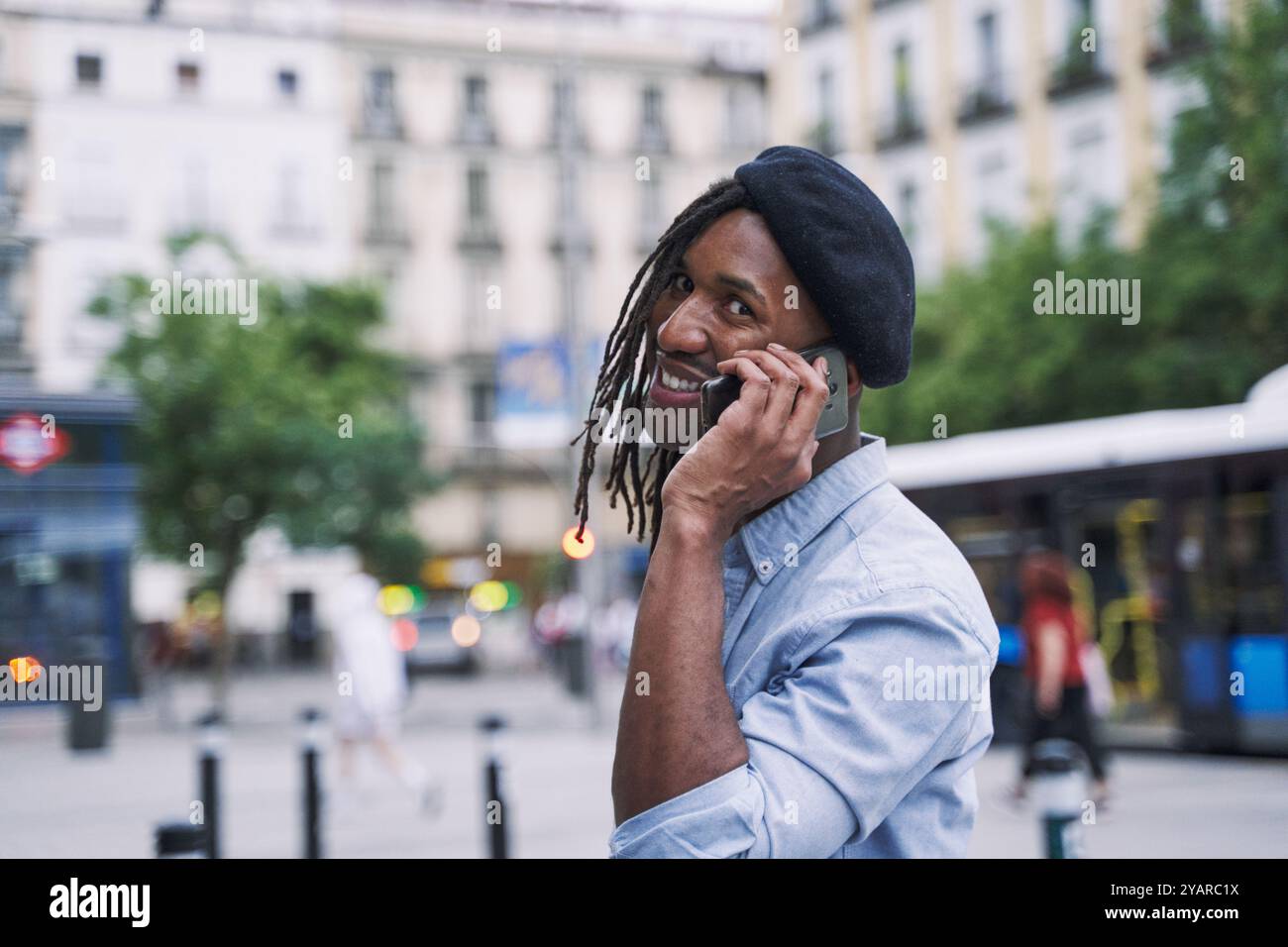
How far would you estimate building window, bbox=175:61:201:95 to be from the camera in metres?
41.2

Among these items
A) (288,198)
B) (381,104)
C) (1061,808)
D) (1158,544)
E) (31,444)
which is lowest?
(1061,808)

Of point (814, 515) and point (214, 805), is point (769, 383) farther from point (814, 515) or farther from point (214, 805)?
point (214, 805)

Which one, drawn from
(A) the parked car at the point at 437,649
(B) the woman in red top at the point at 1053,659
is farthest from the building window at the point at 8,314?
(A) the parked car at the point at 437,649

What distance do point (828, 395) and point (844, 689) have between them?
0.85ft

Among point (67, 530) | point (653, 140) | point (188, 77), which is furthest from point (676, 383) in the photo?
point (653, 140)

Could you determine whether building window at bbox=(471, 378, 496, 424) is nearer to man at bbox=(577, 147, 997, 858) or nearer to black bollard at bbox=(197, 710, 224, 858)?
black bollard at bbox=(197, 710, 224, 858)

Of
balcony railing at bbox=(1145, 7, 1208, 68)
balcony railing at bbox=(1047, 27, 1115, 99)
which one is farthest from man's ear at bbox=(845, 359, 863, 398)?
balcony railing at bbox=(1047, 27, 1115, 99)

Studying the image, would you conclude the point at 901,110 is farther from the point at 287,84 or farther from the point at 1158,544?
the point at 287,84

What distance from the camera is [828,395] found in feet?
4.45

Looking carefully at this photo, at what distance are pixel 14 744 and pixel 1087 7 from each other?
67.3ft

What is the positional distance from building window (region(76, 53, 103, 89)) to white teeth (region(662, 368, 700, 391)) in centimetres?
3630

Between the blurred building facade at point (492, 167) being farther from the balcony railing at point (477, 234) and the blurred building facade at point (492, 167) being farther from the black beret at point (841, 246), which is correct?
the black beret at point (841, 246)
